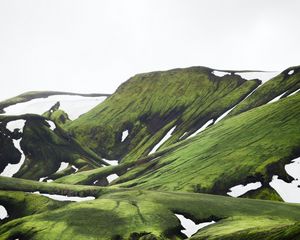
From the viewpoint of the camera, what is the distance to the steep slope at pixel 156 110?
157m

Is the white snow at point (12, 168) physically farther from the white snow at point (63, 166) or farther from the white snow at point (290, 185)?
the white snow at point (290, 185)

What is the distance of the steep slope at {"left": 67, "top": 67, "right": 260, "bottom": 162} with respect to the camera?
6186 inches

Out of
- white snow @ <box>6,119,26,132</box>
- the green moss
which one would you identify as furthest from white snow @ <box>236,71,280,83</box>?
the green moss

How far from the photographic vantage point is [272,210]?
2509 inches

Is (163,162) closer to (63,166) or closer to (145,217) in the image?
(63,166)

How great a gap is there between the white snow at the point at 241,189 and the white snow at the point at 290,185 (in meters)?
2.77

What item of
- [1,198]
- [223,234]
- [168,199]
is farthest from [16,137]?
[223,234]

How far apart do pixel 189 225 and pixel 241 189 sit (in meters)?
25.7

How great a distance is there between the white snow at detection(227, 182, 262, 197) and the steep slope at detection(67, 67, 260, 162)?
203 feet

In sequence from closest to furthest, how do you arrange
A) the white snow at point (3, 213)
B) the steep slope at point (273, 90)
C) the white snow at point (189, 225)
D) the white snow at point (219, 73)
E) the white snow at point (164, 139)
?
1. the white snow at point (189, 225)
2. the white snow at point (3, 213)
3. the steep slope at point (273, 90)
4. the white snow at point (164, 139)
5. the white snow at point (219, 73)

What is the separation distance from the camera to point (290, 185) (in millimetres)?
79500

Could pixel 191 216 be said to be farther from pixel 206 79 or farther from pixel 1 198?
pixel 206 79

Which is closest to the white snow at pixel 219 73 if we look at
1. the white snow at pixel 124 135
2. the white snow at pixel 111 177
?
the white snow at pixel 124 135

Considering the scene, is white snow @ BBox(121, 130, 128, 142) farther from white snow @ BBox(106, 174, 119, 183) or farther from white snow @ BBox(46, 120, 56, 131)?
white snow @ BBox(106, 174, 119, 183)
